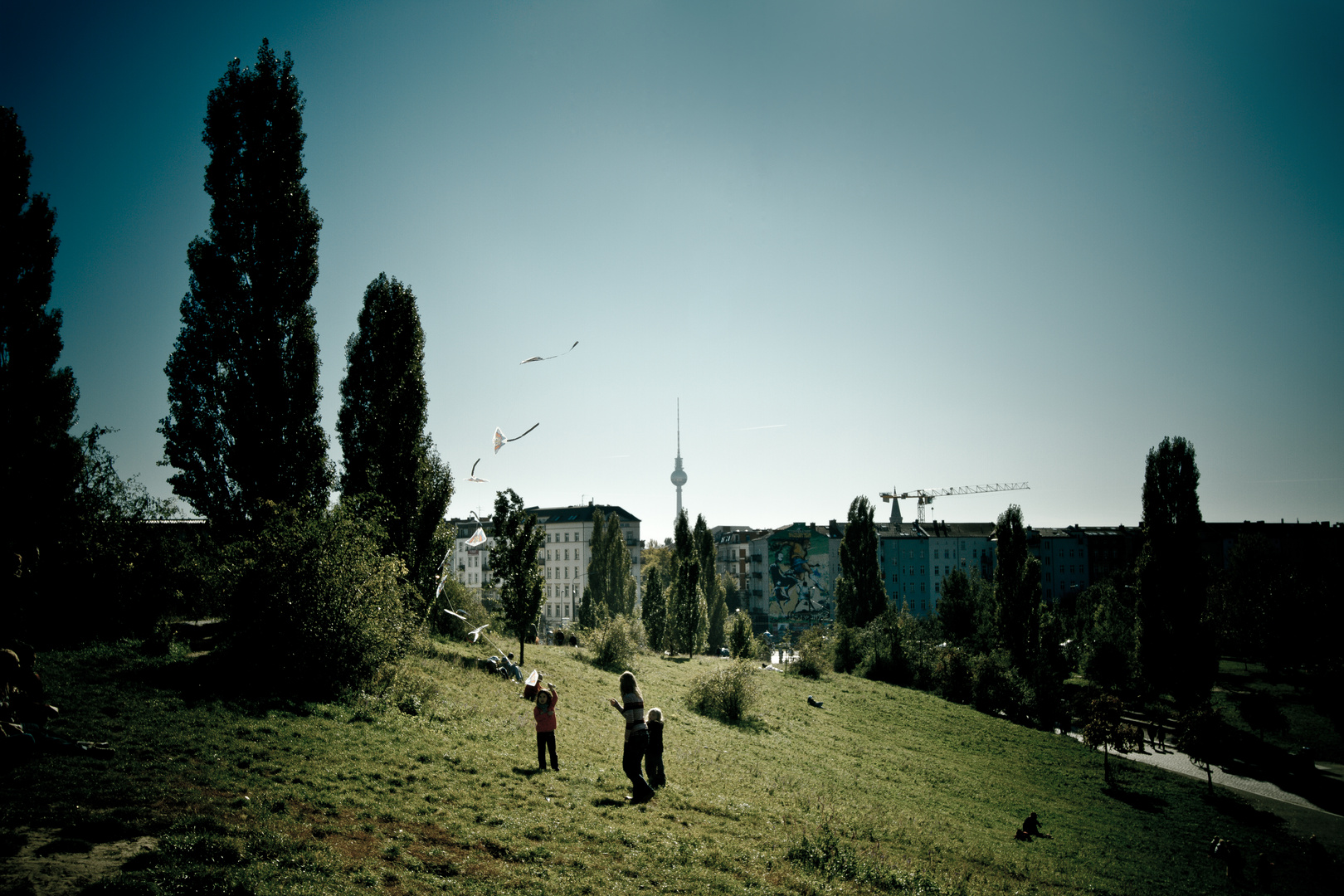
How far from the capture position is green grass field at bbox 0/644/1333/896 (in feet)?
26.3

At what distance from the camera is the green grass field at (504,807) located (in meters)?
8.01

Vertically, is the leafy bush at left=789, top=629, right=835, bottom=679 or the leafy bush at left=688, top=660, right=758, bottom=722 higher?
the leafy bush at left=688, top=660, right=758, bottom=722

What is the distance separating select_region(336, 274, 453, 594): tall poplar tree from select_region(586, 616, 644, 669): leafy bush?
9896 mm

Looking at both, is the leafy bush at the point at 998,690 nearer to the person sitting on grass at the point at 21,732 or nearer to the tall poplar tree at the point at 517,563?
the tall poplar tree at the point at 517,563

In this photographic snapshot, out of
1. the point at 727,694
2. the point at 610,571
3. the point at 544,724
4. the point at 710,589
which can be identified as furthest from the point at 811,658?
the point at 610,571

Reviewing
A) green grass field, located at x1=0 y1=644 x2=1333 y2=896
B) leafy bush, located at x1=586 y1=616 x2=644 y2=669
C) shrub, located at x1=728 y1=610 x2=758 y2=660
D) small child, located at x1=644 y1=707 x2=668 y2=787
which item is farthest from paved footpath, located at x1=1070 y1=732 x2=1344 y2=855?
small child, located at x1=644 y1=707 x2=668 y2=787

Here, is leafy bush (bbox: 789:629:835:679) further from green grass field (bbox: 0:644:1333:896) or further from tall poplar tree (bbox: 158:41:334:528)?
tall poplar tree (bbox: 158:41:334:528)

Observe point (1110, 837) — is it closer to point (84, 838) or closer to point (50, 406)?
point (84, 838)

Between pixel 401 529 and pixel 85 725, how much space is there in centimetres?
1712

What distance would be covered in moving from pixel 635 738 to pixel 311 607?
34.1 feet

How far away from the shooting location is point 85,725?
11328mm

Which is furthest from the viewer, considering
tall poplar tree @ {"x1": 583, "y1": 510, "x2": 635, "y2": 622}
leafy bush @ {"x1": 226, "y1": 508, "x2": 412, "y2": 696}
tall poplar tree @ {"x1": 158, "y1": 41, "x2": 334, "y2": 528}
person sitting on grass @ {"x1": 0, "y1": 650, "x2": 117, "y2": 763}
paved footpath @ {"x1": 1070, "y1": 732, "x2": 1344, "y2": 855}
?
tall poplar tree @ {"x1": 583, "y1": 510, "x2": 635, "y2": 622}

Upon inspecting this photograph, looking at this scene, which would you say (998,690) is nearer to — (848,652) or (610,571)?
(848,652)

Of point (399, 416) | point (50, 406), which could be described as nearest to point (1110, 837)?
point (399, 416)
